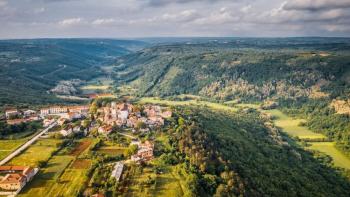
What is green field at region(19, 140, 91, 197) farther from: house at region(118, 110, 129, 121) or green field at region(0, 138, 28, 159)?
house at region(118, 110, 129, 121)

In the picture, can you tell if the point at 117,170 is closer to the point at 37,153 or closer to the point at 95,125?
the point at 37,153

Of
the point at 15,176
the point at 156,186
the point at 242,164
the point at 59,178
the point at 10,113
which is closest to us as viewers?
the point at 156,186

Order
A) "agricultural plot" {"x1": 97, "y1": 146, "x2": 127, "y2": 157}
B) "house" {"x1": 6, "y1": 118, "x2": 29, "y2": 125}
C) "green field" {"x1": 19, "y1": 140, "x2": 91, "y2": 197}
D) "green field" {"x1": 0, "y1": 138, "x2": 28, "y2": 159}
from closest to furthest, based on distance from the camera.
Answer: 1. "green field" {"x1": 19, "y1": 140, "x2": 91, "y2": 197}
2. "agricultural plot" {"x1": 97, "y1": 146, "x2": 127, "y2": 157}
3. "green field" {"x1": 0, "y1": 138, "x2": 28, "y2": 159}
4. "house" {"x1": 6, "y1": 118, "x2": 29, "y2": 125}

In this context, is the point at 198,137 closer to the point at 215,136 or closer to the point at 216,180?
the point at 215,136

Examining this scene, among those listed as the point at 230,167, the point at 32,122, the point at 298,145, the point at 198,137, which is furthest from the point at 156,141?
the point at 298,145

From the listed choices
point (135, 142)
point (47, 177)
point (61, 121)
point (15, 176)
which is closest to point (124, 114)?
point (61, 121)

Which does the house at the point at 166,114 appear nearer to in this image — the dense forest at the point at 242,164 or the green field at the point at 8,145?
the dense forest at the point at 242,164

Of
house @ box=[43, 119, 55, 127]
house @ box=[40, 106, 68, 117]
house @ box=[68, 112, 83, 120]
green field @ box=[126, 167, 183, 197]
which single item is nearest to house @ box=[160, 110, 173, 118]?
house @ box=[68, 112, 83, 120]

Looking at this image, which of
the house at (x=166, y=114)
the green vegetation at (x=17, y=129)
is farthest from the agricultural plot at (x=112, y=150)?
the house at (x=166, y=114)
